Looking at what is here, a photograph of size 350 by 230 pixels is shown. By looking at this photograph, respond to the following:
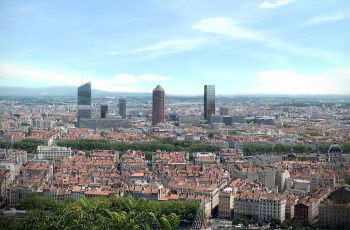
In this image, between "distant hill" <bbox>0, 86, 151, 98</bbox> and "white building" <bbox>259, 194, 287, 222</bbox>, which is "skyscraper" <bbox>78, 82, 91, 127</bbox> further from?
"white building" <bbox>259, 194, 287, 222</bbox>

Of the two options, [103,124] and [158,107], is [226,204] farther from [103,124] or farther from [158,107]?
[158,107]

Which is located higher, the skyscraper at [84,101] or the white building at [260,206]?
the skyscraper at [84,101]

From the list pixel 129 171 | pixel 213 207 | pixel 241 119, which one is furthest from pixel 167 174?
pixel 241 119

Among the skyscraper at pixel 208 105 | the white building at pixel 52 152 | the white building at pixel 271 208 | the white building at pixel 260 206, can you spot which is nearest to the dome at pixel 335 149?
the white building at pixel 260 206

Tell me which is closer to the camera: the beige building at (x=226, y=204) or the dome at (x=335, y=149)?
the beige building at (x=226, y=204)

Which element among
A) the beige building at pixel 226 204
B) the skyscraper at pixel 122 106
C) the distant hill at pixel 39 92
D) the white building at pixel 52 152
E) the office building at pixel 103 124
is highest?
the distant hill at pixel 39 92

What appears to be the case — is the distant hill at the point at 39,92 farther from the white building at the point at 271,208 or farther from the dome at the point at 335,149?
the dome at the point at 335,149

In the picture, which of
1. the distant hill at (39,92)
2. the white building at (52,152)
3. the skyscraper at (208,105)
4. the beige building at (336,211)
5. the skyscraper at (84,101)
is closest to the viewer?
the beige building at (336,211)

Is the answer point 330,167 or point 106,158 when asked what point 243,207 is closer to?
point 330,167
